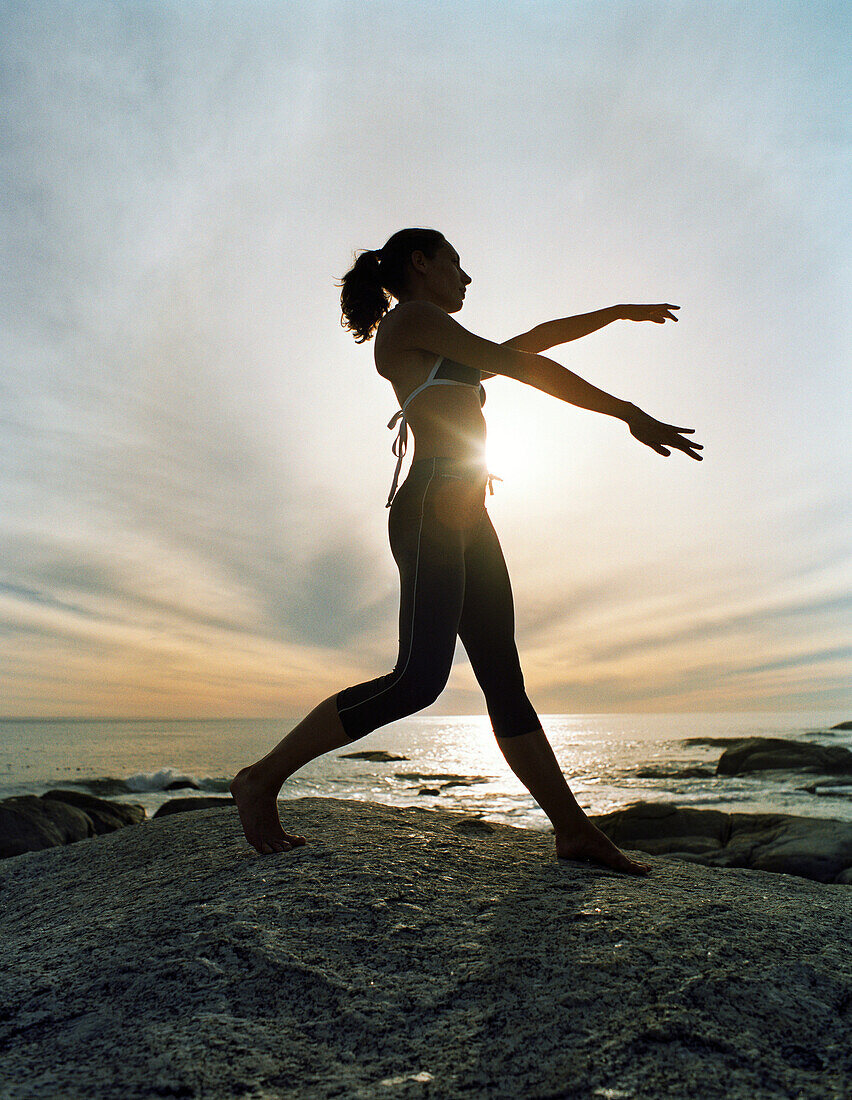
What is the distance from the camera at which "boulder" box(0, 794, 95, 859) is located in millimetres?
5789

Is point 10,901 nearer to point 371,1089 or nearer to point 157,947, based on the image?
point 157,947

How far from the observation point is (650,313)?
2898 mm

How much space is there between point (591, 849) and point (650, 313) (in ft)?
7.84

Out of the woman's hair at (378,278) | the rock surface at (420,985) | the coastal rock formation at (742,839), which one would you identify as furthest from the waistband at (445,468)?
the coastal rock formation at (742,839)

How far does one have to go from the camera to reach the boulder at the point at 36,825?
19.0 ft

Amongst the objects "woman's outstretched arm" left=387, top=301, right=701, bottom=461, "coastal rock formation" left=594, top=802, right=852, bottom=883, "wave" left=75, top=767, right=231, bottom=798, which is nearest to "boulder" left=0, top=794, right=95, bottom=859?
"coastal rock formation" left=594, top=802, right=852, bottom=883

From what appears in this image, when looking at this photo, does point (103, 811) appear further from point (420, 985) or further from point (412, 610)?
point (420, 985)

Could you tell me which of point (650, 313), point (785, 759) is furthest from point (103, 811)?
point (785, 759)

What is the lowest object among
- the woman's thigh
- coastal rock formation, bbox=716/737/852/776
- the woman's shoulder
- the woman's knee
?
coastal rock formation, bbox=716/737/852/776

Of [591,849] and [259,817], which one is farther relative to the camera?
[591,849]

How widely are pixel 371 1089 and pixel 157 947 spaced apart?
81cm

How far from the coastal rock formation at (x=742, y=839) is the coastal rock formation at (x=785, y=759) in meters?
11.4

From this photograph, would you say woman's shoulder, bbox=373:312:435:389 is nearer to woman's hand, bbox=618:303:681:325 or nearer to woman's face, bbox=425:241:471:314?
woman's face, bbox=425:241:471:314

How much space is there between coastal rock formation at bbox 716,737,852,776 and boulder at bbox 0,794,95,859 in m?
15.2
